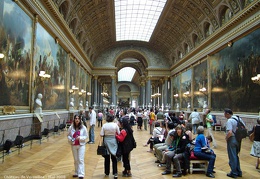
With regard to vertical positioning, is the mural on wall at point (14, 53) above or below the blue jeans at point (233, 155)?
above

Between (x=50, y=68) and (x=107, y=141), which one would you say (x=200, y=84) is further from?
(x=107, y=141)

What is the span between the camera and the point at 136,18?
30938 millimetres

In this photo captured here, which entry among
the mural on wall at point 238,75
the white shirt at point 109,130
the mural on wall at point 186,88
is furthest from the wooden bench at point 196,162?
the mural on wall at point 186,88

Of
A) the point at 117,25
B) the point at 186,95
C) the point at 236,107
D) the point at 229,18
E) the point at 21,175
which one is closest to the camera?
the point at 21,175

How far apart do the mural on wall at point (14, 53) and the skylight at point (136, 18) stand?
16839 mm

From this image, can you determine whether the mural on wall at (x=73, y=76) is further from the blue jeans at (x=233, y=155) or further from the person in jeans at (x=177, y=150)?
the blue jeans at (x=233, y=155)

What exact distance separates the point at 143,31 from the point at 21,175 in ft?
103

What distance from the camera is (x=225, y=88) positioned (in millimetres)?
17453

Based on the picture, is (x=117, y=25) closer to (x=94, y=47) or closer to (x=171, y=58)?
(x=94, y=47)

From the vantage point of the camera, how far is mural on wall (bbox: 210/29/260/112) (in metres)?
13.5

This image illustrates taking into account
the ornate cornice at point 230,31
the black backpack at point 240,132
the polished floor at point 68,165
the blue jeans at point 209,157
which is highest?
the ornate cornice at point 230,31

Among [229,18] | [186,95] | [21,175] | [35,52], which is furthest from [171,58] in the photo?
[21,175]

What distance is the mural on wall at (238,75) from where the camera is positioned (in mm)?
13508

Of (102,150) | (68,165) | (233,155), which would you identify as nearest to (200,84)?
(233,155)
